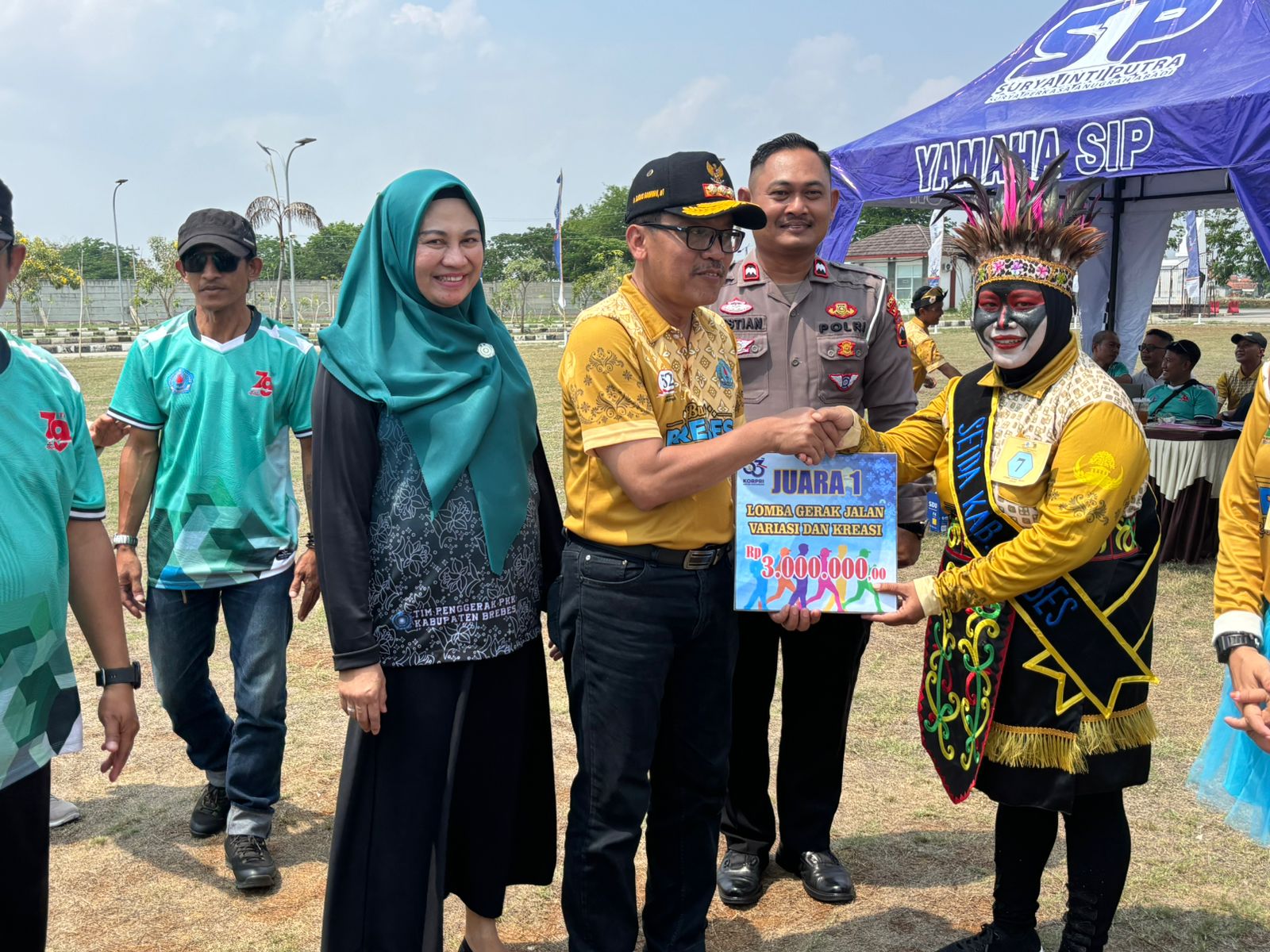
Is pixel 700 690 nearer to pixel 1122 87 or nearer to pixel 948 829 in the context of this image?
pixel 948 829

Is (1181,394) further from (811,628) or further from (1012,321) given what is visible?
(1012,321)

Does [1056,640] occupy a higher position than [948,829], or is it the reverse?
[1056,640]

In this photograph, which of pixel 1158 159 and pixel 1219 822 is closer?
pixel 1219 822

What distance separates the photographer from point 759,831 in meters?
3.63

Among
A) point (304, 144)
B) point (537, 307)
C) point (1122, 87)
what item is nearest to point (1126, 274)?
point (1122, 87)

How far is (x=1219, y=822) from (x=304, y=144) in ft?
130

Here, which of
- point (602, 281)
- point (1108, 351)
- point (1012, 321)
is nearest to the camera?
point (1012, 321)

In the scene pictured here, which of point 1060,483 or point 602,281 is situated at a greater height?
point 602,281

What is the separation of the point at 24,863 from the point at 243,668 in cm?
161

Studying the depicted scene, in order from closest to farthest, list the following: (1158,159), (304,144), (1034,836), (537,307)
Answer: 1. (1034,836)
2. (1158,159)
3. (304,144)
4. (537,307)

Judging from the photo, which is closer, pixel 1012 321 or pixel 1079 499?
pixel 1079 499

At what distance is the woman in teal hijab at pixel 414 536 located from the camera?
2.58 meters

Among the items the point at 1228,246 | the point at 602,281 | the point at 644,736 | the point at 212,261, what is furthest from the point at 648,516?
the point at 602,281

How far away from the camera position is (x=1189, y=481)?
812 centimetres
